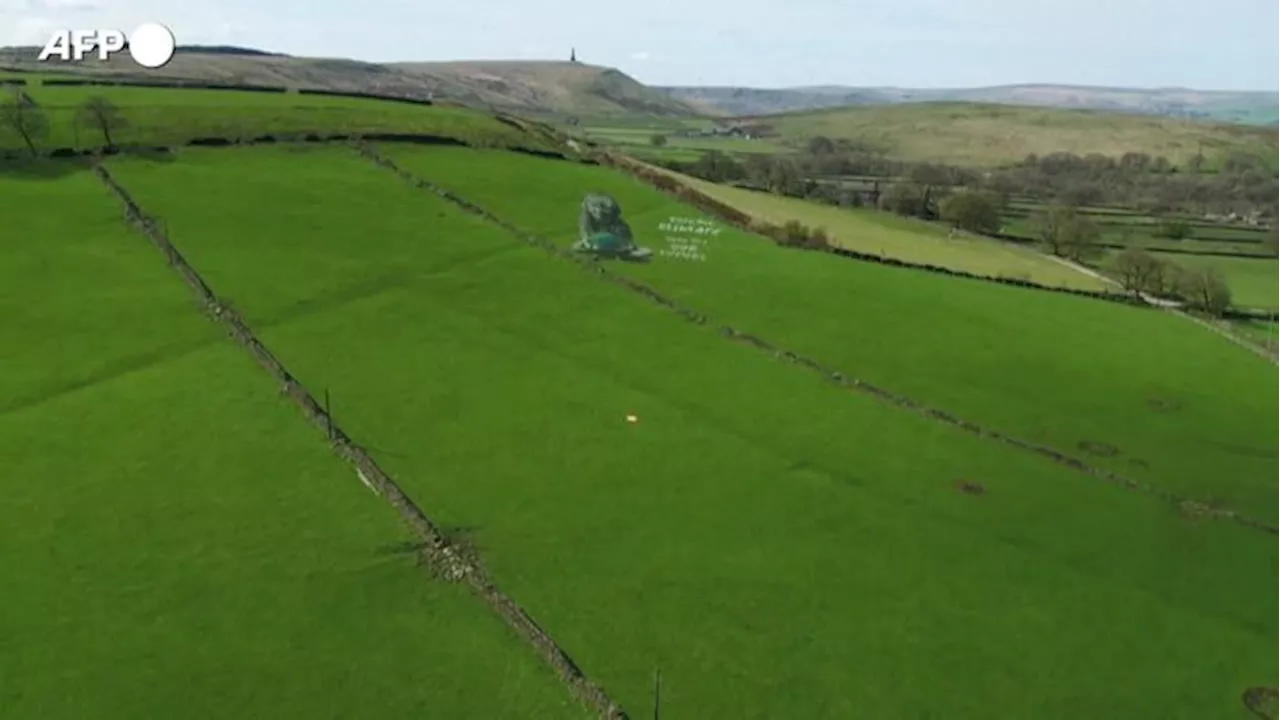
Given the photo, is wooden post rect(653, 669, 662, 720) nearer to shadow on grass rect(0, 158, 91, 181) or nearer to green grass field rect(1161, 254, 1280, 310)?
shadow on grass rect(0, 158, 91, 181)

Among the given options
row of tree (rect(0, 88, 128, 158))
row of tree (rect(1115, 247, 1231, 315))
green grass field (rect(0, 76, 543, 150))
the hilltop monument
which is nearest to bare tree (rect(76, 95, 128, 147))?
row of tree (rect(0, 88, 128, 158))

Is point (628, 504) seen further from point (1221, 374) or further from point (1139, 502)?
point (1221, 374)

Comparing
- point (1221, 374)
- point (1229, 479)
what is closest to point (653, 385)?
point (1229, 479)

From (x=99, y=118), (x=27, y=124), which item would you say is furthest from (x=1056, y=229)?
(x=27, y=124)

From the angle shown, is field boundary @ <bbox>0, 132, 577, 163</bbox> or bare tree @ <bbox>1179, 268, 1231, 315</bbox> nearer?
field boundary @ <bbox>0, 132, 577, 163</bbox>

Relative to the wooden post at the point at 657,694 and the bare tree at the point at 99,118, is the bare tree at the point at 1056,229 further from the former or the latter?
the wooden post at the point at 657,694

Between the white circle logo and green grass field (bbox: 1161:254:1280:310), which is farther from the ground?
the white circle logo

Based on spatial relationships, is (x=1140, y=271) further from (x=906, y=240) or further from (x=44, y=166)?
(x=44, y=166)
